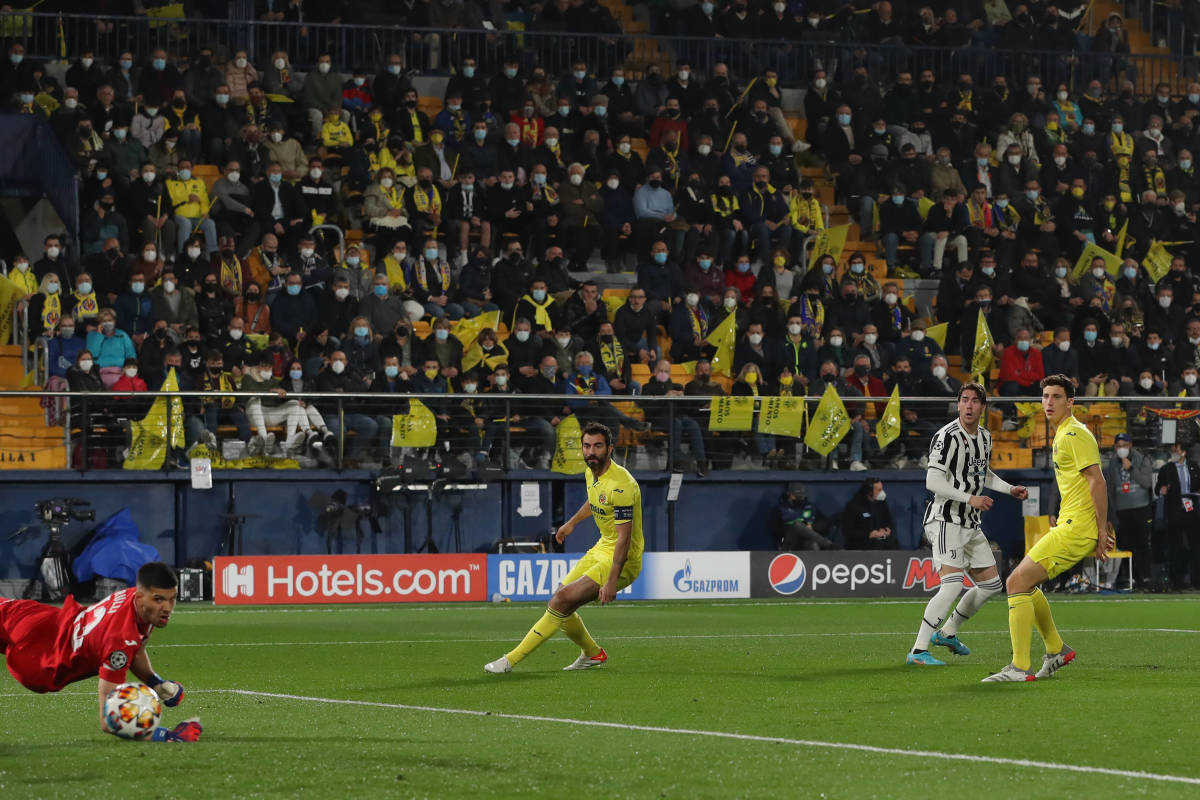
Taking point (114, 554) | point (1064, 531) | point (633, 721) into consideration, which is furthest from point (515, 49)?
point (633, 721)

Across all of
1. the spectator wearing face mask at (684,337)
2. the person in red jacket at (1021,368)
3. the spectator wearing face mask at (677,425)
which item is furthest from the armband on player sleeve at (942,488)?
the person in red jacket at (1021,368)

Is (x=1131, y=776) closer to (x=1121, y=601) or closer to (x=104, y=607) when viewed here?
(x=104, y=607)

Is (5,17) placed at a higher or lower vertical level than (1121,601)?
higher

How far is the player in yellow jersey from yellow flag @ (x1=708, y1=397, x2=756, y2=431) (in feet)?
46.4

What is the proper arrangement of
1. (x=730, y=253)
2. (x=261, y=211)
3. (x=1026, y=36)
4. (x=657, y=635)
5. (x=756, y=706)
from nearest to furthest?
1. (x=756, y=706)
2. (x=657, y=635)
3. (x=261, y=211)
4. (x=730, y=253)
5. (x=1026, y=36)

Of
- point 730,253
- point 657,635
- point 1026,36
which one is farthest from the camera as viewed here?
point 1026,36

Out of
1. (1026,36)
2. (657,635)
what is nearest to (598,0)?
(1026,36)

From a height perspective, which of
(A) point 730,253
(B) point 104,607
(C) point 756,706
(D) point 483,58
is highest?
(D) point 483,58

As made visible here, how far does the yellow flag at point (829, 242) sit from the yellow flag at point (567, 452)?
24.1ft

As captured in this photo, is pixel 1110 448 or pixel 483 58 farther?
pixel 483 58

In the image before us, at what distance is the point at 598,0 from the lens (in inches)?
1382

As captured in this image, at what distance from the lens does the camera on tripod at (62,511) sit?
76.4 ft

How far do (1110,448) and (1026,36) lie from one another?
42.3 ft

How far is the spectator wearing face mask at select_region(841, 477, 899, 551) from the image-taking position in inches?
1031
